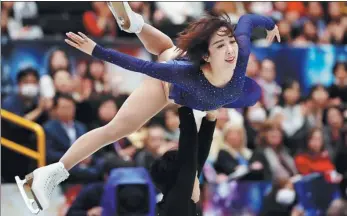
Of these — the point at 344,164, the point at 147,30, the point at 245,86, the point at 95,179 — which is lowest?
the point at 344,164

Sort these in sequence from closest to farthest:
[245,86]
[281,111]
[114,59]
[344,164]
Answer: [114,59] < [245,86] < [344,164] < [281,111]

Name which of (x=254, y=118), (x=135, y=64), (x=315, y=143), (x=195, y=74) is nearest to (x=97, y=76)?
(x=254, y=118)

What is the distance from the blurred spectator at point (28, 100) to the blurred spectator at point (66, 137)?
0.58 feet

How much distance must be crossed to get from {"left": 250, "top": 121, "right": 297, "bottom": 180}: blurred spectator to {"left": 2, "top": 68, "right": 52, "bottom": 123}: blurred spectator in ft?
5.40

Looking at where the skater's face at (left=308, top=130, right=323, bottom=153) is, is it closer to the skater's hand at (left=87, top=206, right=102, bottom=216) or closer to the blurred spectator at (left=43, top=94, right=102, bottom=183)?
the blurred spectator at (left=43, top=94, right=102, bottom=183)

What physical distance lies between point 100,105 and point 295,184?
5.24ft

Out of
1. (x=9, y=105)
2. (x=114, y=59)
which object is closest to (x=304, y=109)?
(x=9, y=105)

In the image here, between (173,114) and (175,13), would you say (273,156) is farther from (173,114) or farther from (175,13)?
(175,13)

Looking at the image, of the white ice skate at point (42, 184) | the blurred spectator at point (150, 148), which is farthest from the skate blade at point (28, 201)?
the blurred spectator at point (150, 148)

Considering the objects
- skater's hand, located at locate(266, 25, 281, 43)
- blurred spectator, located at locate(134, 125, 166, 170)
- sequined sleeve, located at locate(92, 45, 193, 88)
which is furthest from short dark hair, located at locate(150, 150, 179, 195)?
blurred spectator, located at locate(134, 125, 166, 170)

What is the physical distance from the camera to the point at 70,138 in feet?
21.4

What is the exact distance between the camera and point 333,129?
25.0 feet

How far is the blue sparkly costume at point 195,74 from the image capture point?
428 cm

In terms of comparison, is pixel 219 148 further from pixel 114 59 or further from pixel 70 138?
pixel 114 59
